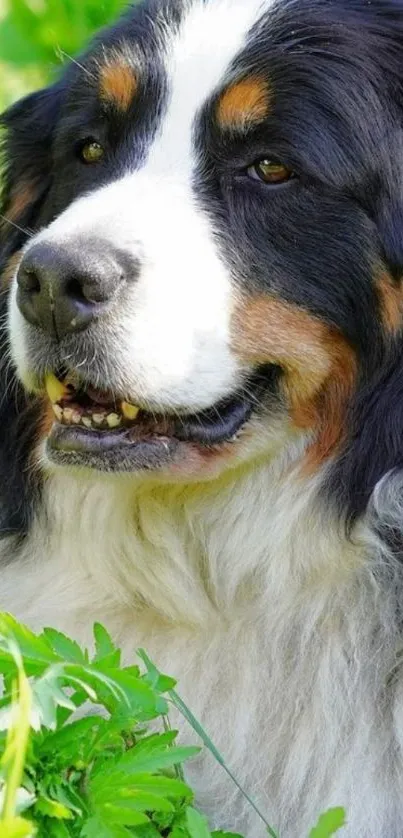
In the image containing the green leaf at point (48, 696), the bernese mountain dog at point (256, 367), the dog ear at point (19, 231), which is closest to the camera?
the green leaf at point (48, 696)

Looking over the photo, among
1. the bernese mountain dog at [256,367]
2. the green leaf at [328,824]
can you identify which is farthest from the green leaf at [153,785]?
the bernese mountain dog at [256,367]

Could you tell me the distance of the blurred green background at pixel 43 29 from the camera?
6305mm

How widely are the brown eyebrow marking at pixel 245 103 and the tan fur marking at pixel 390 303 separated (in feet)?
1.76

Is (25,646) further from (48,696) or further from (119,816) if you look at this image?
(119,816)

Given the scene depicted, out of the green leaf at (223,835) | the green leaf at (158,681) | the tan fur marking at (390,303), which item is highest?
the tan fur marking at (390,303)

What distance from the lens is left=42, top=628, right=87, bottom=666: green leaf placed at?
297 centimetres

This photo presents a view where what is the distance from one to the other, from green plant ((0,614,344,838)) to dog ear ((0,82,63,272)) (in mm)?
1627

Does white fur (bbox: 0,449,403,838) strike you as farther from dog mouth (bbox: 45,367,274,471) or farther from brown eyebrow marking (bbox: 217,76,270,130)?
brown eyebrow marking (bbox: 217,76,270,130)

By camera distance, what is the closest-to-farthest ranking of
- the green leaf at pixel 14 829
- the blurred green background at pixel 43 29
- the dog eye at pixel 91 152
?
the green leaf at pixel 14 829 < the dog eye at pixel 91 152 < the blurred green background at pixel 43 29

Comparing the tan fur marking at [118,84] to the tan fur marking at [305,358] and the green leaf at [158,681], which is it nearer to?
the tan fur marking at [305,358]

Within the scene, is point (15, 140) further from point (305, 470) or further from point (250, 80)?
point (305, 470)

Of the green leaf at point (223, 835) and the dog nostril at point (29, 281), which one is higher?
the dog nostril at point (29, 281)

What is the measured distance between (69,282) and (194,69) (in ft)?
2.48

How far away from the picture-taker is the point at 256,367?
Result: 11.4 feet
